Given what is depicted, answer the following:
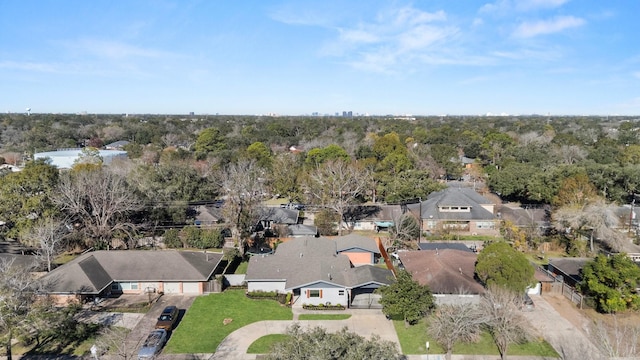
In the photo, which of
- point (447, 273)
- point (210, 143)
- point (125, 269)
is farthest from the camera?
point (210, 143)

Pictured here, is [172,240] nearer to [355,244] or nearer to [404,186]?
[355,244]

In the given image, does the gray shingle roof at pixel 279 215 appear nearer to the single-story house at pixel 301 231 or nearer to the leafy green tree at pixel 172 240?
the single-story house at pixel 301 231

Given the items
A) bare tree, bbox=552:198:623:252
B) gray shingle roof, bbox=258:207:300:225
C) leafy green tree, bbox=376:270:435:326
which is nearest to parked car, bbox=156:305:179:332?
leafy green tree, bbox=376:270:435:326

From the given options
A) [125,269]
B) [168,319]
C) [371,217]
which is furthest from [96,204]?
Answer: [371,217]

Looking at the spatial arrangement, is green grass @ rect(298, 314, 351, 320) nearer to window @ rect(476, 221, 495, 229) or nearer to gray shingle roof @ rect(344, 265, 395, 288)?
gray shingle roof @ rect(344, 265, 395, 288)

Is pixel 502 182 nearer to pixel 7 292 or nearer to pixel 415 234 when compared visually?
pixel 415 234
